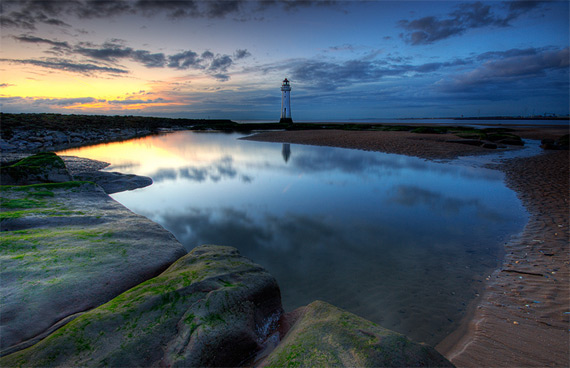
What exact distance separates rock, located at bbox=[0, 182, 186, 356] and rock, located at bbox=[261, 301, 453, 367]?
2828 millimetres

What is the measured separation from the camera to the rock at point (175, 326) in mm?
2578

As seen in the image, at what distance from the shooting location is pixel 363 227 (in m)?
8.12

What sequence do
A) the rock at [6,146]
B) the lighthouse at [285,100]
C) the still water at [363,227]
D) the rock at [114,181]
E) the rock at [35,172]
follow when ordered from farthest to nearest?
the lighthouse at [285,100] < the rock at [6,146] < the rock at [114,181] < the rock at [35,172] < the still water at [363,227]

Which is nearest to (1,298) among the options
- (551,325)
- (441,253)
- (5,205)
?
(5,205)

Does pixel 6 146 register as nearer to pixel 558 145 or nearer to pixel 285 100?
pixel 558 145

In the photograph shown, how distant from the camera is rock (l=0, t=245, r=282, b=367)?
258cm

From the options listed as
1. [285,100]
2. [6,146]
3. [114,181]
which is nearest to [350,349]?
[114,181]

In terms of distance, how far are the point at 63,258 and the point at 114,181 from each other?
9829 millimetres

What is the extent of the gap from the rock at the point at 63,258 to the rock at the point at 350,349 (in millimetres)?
2828

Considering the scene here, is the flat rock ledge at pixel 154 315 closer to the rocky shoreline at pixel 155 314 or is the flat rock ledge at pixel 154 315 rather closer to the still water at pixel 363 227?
the rocky shoreline at pixel 155 314

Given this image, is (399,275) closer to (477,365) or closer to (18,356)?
(477,365)

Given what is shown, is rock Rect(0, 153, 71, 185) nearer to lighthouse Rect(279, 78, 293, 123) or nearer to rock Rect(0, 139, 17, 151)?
rock Rect(0, 139, 17, 151)

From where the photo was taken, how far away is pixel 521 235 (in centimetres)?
704

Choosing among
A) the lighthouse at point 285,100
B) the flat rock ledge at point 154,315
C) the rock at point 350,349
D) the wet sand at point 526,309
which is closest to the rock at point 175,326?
the flat rock ledge at point 154,315
